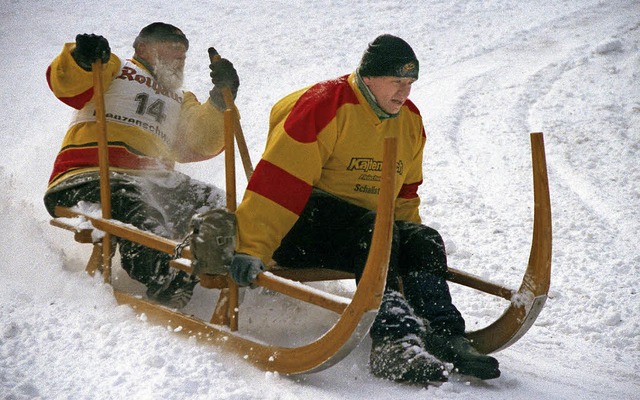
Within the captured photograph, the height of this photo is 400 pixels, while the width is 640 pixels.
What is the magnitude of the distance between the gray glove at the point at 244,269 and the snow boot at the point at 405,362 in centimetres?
51

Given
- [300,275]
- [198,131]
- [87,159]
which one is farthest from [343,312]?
[198,131]

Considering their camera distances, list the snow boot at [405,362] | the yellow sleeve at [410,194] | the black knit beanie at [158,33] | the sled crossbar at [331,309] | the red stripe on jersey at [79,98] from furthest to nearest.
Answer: the black knit beanie at [158,33]
the red stripe on jersey at [79,98]
the yellow sleeve at [410,194]
the snow boot at [405,362]
the sled crossbar at [331,309]

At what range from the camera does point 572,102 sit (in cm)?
714

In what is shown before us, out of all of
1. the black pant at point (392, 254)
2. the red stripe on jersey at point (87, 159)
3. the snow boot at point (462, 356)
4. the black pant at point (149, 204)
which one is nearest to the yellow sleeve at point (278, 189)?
the black pant at point (392, 254)

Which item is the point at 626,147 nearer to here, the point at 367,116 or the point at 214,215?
the point at 367,116

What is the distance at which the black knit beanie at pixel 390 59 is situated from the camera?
109 inches

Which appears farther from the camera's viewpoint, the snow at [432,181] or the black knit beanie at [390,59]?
the black knit beanie at [390,59]

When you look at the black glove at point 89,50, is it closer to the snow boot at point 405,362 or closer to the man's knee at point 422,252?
the man's knee at point 422,252

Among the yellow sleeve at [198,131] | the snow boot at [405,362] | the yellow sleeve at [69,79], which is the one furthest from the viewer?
the yellow sleeve at [198,131]

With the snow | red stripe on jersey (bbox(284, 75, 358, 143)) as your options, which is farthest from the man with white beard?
red stripe on jersey (bbox(284, 75, 358, 143))

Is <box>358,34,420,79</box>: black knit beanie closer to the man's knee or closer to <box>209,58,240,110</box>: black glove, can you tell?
the man's knee

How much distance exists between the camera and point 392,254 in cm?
268

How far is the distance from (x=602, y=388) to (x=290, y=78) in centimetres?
629

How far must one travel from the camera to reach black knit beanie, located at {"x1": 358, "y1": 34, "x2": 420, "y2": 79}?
2.76m
